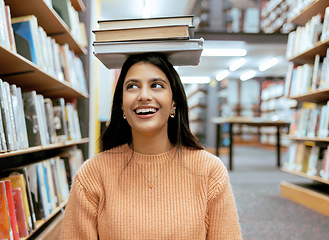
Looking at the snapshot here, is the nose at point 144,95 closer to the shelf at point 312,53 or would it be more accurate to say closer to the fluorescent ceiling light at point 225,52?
the shelf at point 312,53

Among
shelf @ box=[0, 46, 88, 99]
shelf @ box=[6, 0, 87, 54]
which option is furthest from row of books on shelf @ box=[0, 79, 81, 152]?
shelf @ box=[6, 0, 87, 54]

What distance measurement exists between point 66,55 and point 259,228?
1837 mm

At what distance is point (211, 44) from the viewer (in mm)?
6230

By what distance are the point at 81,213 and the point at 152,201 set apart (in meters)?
0.23

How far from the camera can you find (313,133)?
7.45 ft

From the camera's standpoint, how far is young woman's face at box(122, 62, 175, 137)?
0.86m

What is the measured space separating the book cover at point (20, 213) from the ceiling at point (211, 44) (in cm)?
372

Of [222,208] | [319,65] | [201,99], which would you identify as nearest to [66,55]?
[222,208]

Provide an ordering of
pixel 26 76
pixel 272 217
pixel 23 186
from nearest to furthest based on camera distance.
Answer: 1. pixel 23 186
2. pixel 26 76
3. pixel 272 217

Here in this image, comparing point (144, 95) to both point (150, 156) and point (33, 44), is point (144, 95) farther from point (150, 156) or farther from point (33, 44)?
point (33, 44)

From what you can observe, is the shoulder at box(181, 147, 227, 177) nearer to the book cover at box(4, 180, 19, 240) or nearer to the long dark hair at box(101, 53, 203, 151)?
the long dark hair at box(101, 53, 203, 151)

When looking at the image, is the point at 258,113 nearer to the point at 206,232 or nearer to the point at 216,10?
the point at 216,10

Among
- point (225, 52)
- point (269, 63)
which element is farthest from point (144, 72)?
point (269, 63)

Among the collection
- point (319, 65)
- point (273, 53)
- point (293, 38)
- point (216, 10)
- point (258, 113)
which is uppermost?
point (216, 10)
